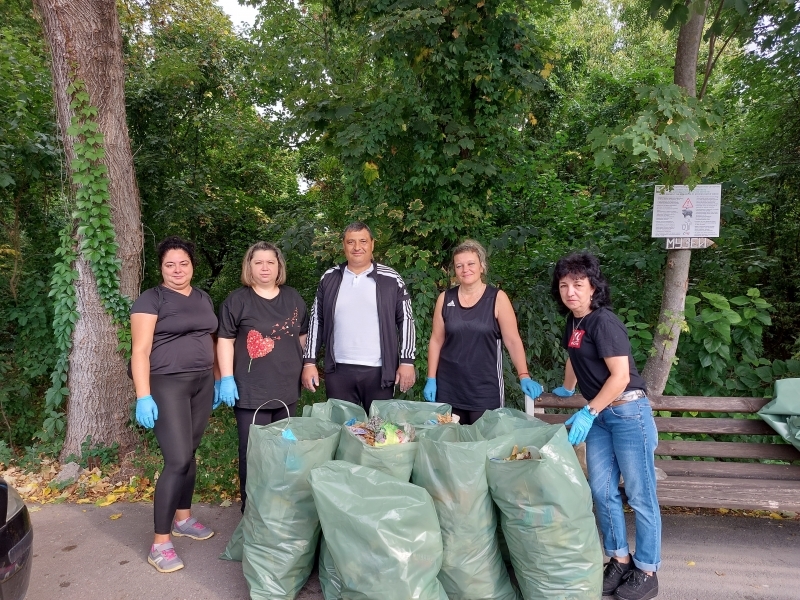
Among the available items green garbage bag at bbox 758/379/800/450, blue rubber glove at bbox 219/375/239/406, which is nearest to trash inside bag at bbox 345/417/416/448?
blue rubber glove at bbox 219/375/239/406

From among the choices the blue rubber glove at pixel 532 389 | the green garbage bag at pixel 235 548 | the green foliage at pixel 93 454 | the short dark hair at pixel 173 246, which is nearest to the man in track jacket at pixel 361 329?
the blue rubber glove at pixel 532 389

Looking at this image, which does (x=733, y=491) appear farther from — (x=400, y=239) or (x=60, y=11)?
(x=60, y=11)

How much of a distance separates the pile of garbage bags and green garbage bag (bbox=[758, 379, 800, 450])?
179 cm

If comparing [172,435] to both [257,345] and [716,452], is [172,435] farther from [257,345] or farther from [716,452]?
[716,452]

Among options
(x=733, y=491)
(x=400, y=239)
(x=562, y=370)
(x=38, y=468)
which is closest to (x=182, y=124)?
(x=400, y=239)

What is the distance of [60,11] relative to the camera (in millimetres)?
4094

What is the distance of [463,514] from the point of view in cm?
242

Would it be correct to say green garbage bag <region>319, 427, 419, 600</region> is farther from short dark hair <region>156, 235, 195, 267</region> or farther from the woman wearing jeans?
short dark hair <region>156, 235, 195, 267</region>

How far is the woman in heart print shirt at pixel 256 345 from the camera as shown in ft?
10.4

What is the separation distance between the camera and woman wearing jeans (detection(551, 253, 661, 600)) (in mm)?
2574

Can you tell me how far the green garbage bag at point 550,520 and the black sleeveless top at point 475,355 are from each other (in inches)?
28.6

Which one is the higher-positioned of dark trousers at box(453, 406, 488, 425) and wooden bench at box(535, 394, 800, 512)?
dark trousers at box(453, 406, 488, 425)

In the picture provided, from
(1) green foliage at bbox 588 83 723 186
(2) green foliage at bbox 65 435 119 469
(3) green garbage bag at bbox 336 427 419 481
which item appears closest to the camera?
(3) green garbage bag at bbox 336 427 419 481

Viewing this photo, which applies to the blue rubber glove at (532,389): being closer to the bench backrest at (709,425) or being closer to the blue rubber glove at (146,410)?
the bench backrest at (709,425)
